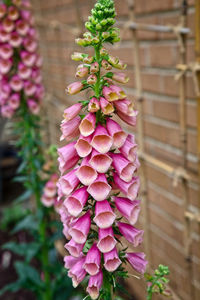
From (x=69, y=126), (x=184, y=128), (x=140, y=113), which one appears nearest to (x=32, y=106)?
(x=140, y=113)

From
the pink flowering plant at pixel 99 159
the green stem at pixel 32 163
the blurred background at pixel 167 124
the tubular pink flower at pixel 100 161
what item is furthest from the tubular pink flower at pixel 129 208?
the green stem at pixel 32 163

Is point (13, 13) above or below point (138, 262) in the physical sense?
above

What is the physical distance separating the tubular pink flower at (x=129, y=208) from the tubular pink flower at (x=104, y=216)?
1.5 inches

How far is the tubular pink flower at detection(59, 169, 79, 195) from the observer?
27.5 inches

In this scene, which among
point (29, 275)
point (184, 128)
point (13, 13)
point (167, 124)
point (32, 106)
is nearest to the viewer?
point (184, 128)

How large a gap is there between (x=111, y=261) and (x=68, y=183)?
164 mm

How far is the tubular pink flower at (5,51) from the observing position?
169 centimetres

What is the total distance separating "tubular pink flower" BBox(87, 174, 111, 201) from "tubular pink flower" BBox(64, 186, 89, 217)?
1.0 inches

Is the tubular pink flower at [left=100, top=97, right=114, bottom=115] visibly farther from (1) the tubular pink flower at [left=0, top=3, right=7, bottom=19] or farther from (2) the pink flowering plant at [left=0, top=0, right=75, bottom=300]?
(1) the tubular pink flower at [left=0, top=3, right=7, bottom=19]

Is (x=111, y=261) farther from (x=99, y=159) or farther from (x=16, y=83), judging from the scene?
(x=16, y=83)

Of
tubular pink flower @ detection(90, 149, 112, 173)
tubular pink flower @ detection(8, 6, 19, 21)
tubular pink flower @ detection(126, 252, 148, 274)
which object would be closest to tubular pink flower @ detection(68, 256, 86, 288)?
tubular pink flower @ detection(126, 252, 148, 274)

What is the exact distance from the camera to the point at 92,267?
69cm

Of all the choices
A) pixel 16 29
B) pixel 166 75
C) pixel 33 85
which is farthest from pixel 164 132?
pixel 16 29

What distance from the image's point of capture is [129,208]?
714 millimetres
